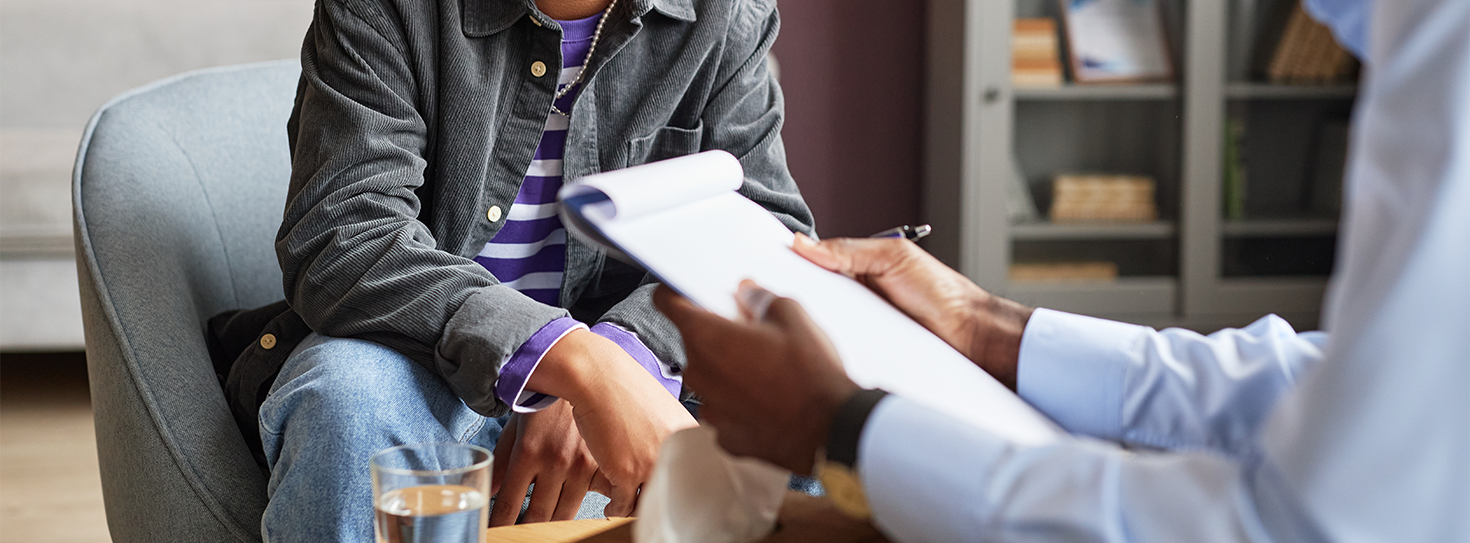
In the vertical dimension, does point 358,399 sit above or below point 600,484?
above

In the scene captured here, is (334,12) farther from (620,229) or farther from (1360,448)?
(1360,448)

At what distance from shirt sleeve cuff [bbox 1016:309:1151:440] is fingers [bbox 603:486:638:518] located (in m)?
0.29

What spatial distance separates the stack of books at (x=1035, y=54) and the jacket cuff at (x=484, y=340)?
1.91 metres

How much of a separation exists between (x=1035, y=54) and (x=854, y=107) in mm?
504

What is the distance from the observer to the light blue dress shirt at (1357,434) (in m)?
0.37

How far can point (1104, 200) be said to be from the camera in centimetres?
→ 259

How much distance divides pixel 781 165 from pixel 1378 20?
0.74 m

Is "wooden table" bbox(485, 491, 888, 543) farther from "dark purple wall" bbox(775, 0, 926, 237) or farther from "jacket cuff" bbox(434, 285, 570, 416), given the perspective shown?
"dark purple wall" bbox(775, 0, 926, 237)

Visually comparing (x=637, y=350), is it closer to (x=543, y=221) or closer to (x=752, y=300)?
(x=543, y=221)

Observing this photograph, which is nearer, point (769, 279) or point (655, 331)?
point (769, 279)

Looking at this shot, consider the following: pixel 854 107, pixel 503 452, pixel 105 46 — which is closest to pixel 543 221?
pixel 503 452

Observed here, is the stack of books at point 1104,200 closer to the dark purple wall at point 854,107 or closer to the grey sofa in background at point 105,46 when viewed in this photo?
the dark purple wall at point 854,107

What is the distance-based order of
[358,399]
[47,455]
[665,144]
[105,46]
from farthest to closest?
1. [105,46]
2. [47,455]
3. [665,144]
4. [358,399]

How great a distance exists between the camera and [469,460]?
0.58 meters
